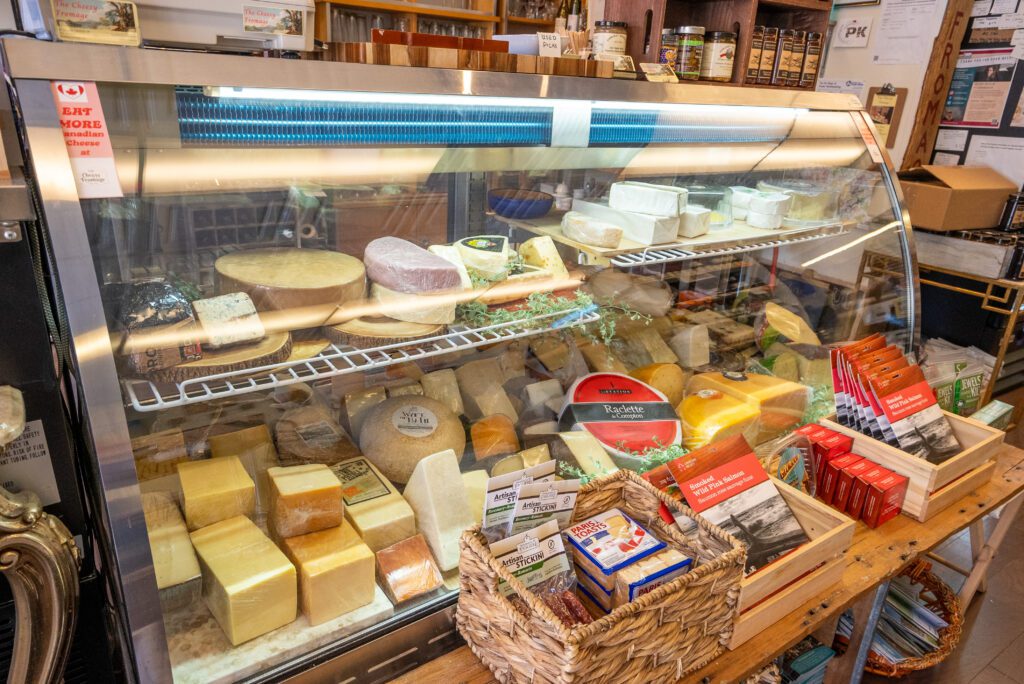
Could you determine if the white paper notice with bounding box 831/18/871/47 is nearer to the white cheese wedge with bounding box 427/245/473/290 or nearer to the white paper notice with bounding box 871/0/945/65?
the white paper notice with bounding box 871/0/945/65

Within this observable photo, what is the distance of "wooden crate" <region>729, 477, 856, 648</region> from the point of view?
4.66ft

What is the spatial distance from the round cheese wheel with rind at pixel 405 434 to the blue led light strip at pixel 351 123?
24.9 inches

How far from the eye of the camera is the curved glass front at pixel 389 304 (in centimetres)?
121

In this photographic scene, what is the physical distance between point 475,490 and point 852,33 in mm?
4615

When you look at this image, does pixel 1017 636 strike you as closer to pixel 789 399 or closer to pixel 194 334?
pixel 789 399

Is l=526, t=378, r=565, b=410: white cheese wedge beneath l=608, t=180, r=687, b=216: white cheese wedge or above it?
beneath

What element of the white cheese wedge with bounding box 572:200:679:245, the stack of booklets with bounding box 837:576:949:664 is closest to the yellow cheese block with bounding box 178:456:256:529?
the white cheese wedge with bounding box 572:200:679:245

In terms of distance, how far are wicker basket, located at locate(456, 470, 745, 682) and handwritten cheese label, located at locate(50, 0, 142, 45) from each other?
103 centimetres

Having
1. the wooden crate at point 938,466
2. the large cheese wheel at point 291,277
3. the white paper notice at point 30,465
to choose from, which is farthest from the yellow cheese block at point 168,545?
the wooden crate at point 938,466

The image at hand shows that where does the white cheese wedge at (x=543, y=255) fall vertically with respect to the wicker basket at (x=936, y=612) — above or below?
above

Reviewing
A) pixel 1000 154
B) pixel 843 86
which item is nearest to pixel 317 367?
pixel 1000 154

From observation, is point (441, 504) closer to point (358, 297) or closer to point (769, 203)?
point (358, 297)

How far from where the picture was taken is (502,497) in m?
1.27

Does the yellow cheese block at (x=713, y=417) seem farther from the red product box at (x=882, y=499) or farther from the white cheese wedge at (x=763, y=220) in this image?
the white cheese wedge at (x=763, y=220)
